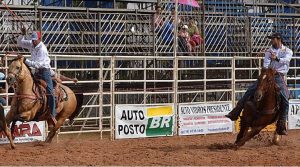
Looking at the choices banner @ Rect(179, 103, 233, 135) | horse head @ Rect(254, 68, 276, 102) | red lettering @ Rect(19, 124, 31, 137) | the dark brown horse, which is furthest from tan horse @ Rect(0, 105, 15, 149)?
banner @ Rect(179, 103, 233, 135)

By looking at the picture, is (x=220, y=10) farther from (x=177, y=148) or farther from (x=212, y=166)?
(x=212, y=166)

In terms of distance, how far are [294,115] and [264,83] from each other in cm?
600

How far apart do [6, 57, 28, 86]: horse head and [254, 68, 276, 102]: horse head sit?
4.22 meters

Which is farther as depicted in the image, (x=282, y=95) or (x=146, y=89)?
(x=146, y=89)

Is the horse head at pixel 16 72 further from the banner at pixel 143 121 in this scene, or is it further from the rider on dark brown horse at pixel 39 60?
the banner at pixel 143 121

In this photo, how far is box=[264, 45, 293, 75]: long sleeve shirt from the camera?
11.7 metres

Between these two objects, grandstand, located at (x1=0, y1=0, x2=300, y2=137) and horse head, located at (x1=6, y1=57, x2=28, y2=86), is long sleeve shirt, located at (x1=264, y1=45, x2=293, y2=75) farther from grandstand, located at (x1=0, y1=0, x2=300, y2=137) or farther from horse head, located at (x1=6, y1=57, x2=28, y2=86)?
horse head, located at (x1=6, y1=57, x2=28, y2=86)

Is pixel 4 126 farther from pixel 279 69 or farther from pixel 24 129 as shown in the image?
pixel 279 69

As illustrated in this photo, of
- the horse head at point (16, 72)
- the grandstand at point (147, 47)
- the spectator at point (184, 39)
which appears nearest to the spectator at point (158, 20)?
the grandstand at point (147, 47)

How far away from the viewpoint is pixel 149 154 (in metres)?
10.5

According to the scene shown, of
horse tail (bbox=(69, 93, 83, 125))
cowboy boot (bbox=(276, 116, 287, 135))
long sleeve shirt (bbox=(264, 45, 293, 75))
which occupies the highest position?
long sleeve shirt (bbox=(264, 45, 293, 75))

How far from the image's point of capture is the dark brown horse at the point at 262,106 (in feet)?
37.7

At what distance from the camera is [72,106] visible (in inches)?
514

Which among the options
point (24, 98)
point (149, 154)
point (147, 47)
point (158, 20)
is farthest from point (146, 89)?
point (149, 154)
